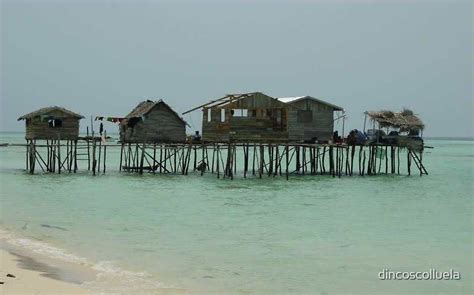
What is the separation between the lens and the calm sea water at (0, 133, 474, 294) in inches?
465

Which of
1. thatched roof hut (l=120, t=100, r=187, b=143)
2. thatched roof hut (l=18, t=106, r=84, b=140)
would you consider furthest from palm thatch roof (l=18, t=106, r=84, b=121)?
thatched roof hut (l=120, t=100, r=187, b=143)

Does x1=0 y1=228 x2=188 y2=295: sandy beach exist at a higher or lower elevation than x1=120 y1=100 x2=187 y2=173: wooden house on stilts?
lower

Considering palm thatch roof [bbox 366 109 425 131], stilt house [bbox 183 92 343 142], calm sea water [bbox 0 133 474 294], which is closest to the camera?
calm sea water [bbox 0 133 474 294]

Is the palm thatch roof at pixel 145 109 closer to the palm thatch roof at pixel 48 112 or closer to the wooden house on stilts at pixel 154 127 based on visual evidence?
the wooden house on stilts at pixel 154 127

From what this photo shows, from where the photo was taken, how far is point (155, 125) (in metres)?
33.1

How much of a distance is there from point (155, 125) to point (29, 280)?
23.5 metres

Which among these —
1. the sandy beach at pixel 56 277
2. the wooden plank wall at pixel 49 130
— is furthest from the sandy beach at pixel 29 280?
the wooden plank wall at pixel 49 130

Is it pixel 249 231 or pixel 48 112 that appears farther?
pixel 48 112

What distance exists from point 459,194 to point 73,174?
62.5 feet

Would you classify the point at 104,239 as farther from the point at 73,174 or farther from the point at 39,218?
the point at 73,174

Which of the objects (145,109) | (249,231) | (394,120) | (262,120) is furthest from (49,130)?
(249,231)

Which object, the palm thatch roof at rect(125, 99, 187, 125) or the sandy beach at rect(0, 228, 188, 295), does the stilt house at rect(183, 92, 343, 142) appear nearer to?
the palm thatch roof at rect(125, 99, 187, 125)

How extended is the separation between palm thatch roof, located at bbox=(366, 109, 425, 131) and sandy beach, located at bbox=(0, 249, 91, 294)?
85.5 ft

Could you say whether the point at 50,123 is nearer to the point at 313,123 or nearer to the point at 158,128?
the point at 158,128
